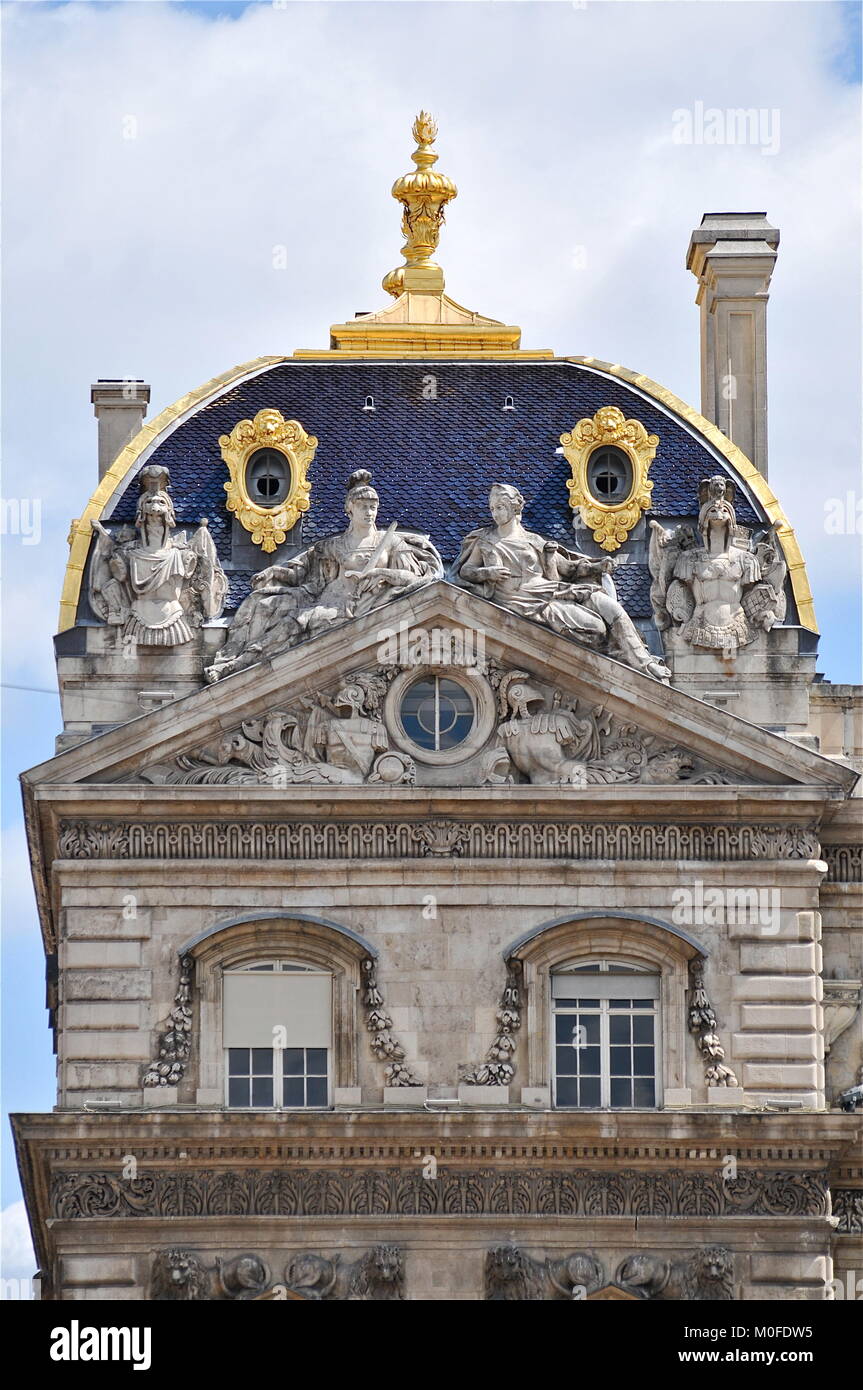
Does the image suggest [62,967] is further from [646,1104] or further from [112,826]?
[646,1104]

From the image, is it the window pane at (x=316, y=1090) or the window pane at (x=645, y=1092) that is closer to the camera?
the window pane at (x=316, y=1090)

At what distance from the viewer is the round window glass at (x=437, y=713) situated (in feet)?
259

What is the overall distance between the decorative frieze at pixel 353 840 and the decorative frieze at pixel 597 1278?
19.7ft

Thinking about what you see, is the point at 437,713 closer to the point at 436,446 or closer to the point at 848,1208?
the point at 436,446

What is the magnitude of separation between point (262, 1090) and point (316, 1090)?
790 mm

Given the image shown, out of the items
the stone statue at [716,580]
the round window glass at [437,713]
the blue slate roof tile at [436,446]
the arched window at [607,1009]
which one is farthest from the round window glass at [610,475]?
the arched window at [607,1009]

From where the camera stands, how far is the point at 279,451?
82562 millimetres

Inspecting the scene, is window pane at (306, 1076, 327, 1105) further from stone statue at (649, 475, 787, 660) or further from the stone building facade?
stone statue at (649, 475, 787, 660)

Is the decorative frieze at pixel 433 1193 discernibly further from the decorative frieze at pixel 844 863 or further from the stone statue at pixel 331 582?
the stone statue at pixel 331 582

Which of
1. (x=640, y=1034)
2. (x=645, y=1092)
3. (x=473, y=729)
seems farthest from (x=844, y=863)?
(x=473, y=729)

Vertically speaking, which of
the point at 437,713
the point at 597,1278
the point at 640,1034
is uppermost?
the point at 437,713

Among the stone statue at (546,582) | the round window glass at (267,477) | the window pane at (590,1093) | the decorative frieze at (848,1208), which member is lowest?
the decorative frieze at (848,1208)

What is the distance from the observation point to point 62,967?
3068 inches

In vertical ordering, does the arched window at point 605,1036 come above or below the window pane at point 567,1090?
above
